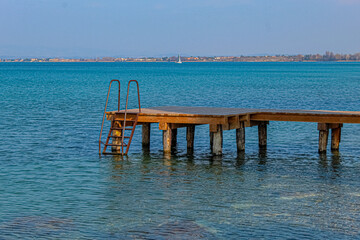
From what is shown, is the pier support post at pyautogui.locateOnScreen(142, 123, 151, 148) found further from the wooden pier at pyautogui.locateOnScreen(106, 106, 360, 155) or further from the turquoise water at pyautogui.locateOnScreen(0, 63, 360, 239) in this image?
the wooden pier at pyautogui.locateOnScreen(106, 106, 360, 155)

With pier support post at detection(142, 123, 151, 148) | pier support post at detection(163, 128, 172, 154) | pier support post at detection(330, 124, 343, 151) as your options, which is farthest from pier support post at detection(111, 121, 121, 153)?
pier support post at detection(330, 124, 343, 151)

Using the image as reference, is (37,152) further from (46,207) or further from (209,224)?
(209,224)

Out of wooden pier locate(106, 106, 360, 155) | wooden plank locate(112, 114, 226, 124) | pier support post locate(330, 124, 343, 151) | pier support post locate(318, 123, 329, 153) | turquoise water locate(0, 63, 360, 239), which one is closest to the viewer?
turquoise water locate(0, 63, 360, 239)

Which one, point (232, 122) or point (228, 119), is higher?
point (228, 119)

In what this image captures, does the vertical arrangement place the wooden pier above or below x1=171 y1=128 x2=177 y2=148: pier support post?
above

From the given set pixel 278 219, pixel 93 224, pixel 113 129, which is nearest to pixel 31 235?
pixel 93 224

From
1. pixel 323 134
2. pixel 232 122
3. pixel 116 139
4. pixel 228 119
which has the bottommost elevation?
pixel 116 139

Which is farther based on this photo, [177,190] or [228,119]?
[228,119]

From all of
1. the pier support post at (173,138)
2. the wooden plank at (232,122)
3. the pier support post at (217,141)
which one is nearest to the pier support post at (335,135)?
the wooden plank at (232,122)

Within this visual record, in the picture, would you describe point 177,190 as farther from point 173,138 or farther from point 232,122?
point 173,138

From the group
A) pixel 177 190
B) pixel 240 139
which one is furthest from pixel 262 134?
pixel 177 190

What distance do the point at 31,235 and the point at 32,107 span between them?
3593 cm

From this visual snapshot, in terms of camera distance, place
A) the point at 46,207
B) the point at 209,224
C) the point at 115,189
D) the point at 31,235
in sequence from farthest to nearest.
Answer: the point at 115,189, the point at 46,207, the point at 209,224, the point at 31,235

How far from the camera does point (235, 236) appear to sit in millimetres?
13586
